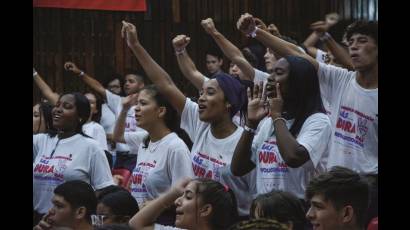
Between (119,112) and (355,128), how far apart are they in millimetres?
2706

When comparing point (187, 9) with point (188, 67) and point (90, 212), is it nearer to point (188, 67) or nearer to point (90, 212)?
point (188, 67)

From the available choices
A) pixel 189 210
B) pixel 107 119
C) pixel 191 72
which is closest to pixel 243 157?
pixel 189 210

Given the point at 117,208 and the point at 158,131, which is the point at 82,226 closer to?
the point at 117,208

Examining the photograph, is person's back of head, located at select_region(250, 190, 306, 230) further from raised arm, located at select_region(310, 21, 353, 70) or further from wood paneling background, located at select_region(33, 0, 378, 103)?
wood paneling background, located at select_region(33, 0, 378, 103)

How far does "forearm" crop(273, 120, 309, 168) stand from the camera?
4.20 meters

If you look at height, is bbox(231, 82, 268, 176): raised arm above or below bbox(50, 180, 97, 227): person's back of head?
above

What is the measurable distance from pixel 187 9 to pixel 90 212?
333 centimetres

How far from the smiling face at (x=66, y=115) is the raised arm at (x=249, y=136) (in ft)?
4.32

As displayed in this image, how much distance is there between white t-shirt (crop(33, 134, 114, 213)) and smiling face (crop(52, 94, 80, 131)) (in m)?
0.09

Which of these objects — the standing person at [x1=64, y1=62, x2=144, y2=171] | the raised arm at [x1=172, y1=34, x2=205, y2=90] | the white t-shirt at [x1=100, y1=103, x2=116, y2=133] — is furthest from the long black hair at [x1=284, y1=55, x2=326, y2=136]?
the white t-shirt at [x1=100, y1=103, x2=116, y2=133]

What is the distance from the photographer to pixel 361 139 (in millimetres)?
4266

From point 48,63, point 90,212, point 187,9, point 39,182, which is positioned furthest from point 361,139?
point 48,63

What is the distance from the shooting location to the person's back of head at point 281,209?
3.80 metres
